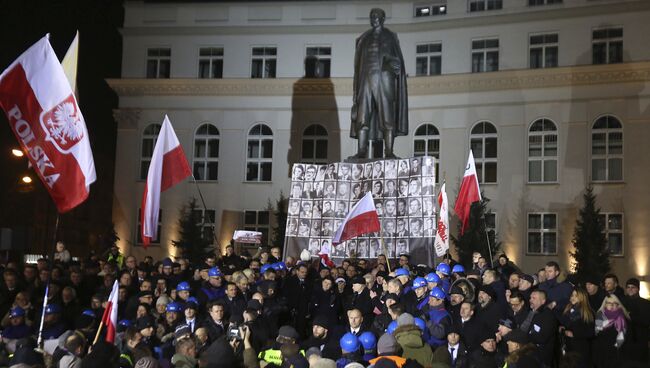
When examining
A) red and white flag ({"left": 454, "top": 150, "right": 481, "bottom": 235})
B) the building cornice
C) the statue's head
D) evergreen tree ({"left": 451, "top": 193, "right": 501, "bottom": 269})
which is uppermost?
the building cornice

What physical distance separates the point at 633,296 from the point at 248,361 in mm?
6644

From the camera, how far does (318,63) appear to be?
38.6m

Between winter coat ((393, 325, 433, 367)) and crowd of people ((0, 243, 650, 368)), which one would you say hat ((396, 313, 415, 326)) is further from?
winter coat ((393, 325, 433, 367))

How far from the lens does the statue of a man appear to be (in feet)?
70.2

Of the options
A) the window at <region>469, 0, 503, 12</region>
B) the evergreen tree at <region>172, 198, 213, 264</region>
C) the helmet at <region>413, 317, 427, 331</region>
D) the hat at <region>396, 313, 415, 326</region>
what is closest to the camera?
the hat at <region>396, 313, 415, 326</region>

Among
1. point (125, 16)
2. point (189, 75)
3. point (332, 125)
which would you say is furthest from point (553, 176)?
point (125, 16)

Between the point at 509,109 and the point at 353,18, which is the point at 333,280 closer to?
the point at 509,109

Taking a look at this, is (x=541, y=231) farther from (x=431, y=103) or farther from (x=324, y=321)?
(x=324, y=321)

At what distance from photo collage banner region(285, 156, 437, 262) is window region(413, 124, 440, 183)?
52.0 feet

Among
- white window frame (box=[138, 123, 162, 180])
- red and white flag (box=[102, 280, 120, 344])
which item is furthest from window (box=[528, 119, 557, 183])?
red and white flag (box=[102, 280, 120, 344])

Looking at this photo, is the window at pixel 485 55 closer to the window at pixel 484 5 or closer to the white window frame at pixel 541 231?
the window at pixel 484 5

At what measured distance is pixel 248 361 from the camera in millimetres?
9625

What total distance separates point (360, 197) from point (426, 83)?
17000 mm

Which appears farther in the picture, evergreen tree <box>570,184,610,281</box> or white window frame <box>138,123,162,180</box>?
white window frame <box>138,123,162,180</box>
